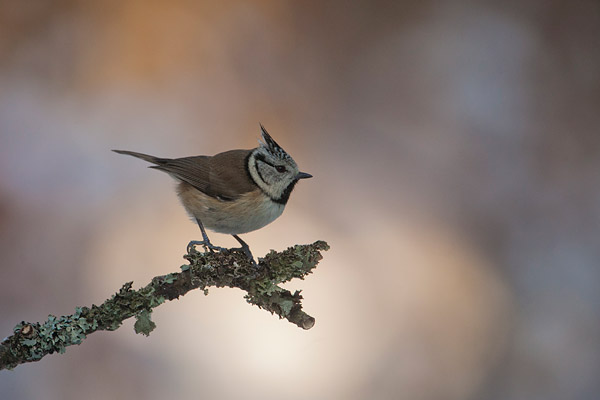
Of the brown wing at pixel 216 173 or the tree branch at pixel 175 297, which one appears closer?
the tree branch at pixel 175 297

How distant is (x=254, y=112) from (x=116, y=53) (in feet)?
2.04

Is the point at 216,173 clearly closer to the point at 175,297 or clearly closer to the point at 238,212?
the point at 238,212

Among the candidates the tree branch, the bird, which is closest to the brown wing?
the bird

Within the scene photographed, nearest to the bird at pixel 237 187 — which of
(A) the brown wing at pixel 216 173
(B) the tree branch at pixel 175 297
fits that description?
(A) the brown wing at pixel 216 173

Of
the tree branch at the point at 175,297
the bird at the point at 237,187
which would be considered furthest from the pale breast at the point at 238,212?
the tree branch at the point at 175,297

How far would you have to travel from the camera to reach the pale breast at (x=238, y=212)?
1575 mm

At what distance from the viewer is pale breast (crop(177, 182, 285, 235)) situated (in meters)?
1.58

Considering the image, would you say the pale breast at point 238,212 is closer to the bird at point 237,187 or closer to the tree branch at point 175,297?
the bird at point 237,187

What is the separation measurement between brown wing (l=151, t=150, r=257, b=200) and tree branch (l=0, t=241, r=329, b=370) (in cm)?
31

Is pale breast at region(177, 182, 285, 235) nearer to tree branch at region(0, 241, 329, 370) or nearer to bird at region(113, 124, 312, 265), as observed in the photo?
bird at region(113, 124, 312, 265)

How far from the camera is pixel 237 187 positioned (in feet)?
5.36

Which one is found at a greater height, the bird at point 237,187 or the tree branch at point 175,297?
the bird at point 237,187

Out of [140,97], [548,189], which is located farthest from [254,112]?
[548,189]

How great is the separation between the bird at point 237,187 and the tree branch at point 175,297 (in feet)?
0.78
